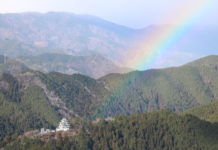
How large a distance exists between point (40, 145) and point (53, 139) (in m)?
8.16

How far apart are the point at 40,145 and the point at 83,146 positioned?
62.1 ft

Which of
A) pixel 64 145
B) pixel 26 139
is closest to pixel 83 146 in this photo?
pixel 64 145

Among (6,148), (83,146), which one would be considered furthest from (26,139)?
(83,146)

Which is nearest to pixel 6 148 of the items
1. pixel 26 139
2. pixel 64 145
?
pixel 26 139

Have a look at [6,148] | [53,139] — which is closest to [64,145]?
[53,139]

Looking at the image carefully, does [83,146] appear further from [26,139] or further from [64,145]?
[26,139]

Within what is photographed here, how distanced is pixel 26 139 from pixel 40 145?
37.1 feet

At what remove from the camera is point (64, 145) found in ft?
632

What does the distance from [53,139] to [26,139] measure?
1256 centimetres

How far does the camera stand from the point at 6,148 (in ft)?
628

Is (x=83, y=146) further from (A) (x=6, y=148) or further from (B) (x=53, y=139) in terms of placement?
(A) (x=6, y=148)

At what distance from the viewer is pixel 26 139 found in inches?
7835

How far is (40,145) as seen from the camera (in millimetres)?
190750

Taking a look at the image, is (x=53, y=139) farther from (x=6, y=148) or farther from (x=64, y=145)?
(x=6, y=148)
